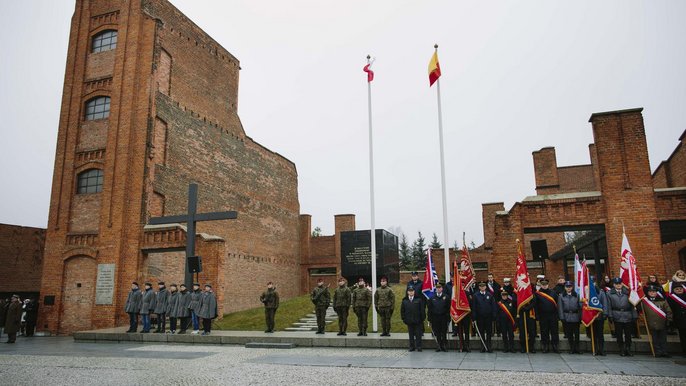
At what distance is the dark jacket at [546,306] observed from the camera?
10.7m

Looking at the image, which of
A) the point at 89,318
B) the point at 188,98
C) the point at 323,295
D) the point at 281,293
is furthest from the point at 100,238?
the point at 281,293

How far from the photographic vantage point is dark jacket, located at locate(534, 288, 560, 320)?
10.7 meters

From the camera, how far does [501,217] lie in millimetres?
14508

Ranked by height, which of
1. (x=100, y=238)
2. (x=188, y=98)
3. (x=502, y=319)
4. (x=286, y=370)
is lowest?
(x=286, y=370)

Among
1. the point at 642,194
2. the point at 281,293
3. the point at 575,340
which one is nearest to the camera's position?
the point at 575,340

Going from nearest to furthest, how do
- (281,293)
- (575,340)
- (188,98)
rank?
(575,340) → (188,98) → (281,293)

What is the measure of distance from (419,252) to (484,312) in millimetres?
41288

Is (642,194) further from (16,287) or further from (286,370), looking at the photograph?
(16,287)

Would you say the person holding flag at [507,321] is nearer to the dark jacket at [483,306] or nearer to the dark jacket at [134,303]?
the dark jacket at [483,306]

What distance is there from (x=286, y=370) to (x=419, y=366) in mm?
2550

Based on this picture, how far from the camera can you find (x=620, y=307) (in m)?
10.3

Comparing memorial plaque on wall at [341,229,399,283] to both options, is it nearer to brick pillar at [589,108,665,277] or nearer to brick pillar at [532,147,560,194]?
brick pillar at [589,108,665,277]

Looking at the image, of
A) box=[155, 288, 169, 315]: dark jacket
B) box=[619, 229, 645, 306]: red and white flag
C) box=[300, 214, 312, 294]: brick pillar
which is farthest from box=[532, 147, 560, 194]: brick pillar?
box=[155, 288, 169, 315]: dark jacket

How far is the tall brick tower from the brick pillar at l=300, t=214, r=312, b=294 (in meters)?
7.79
